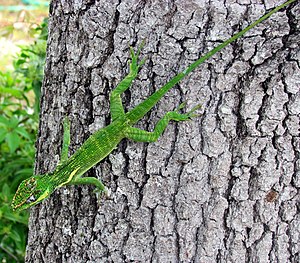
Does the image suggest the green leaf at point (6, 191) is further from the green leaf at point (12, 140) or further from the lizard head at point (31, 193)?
the lizard head at point (31, 193)

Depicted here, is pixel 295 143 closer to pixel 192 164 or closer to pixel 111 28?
pixel 192 164

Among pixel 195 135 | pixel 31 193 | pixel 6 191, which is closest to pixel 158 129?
pixel 195 135

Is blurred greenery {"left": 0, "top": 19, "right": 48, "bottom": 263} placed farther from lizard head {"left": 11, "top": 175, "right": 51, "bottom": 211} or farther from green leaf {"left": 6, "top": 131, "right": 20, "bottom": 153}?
lizard head {"left": 11, "top": 175, "right": 51, "bottom": 211}

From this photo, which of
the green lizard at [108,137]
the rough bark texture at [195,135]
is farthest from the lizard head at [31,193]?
the rough bark texture at [195,135]

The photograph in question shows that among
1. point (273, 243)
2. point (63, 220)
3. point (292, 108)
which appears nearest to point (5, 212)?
point (63, 220)

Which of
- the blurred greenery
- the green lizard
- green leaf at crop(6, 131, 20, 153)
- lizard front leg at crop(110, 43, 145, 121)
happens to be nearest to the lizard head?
the green lizard

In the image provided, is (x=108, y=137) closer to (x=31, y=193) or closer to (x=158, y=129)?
(x=158, y=129)
